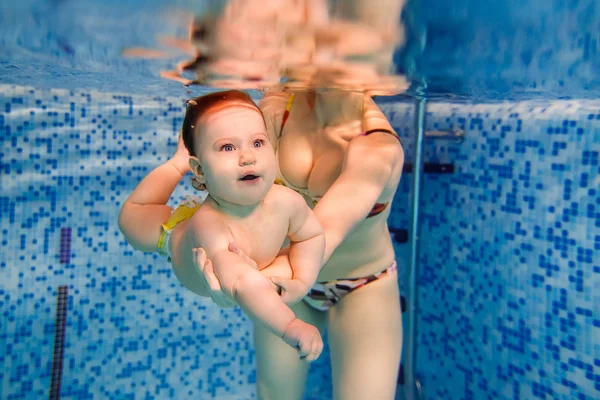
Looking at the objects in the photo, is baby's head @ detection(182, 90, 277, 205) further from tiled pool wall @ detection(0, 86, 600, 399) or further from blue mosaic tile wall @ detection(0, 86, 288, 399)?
blue mosaic tile wall @ detection(0, 86, 288, 399)

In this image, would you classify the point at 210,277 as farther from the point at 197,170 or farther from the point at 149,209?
the point at 149,209

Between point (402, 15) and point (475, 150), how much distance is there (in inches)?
77.5

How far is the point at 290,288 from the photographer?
1790 millimetres

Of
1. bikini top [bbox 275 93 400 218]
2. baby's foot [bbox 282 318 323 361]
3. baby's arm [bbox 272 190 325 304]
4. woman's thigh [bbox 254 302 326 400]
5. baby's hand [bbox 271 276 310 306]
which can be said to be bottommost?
woman's thigh [bbox 254 302 326 400]

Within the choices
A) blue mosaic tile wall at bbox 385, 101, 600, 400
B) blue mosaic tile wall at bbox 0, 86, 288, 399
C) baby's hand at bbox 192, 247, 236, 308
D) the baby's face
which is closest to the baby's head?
A: the baby's face

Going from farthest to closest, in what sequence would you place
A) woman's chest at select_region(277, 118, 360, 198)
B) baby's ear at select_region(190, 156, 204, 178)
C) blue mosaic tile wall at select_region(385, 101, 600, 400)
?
blue mosaic tile wall at select_region(385, 101, 600, 400)
woman's chest at select_region(277, 118, 360, 198)
baby's ear at select_region(190, 156, 204, 178)

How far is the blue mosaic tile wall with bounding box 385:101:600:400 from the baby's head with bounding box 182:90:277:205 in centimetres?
209

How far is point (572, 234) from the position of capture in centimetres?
308

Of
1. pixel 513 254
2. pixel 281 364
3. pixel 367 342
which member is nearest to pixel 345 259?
pixel 367 342

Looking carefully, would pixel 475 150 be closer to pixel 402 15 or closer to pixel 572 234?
pixel 572 234

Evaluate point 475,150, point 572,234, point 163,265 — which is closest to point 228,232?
point 572,234

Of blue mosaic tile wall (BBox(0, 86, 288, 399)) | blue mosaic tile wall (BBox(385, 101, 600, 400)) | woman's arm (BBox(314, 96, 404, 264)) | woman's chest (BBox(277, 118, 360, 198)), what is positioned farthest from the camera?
blue mosaic tile wall (BBox(0, 86, 288, 399))

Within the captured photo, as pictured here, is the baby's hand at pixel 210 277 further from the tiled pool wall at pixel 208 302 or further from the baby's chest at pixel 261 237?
the tiled pool wall at pixel 208 302

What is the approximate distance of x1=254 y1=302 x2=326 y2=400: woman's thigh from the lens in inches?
109
